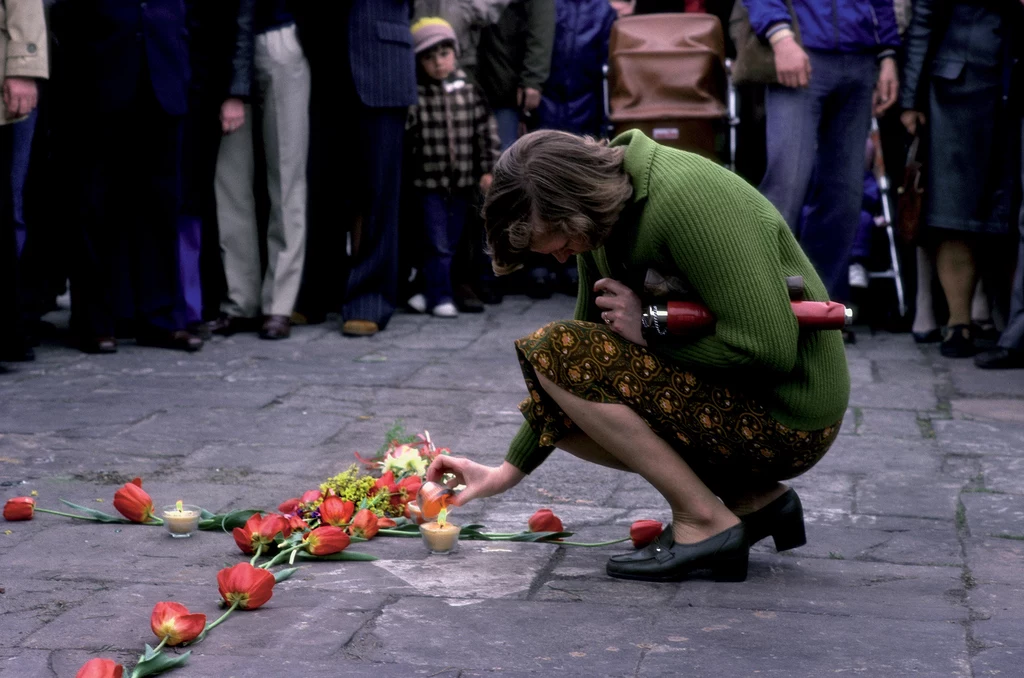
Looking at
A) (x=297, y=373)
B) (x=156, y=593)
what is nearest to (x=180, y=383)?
(x=297, y=373)

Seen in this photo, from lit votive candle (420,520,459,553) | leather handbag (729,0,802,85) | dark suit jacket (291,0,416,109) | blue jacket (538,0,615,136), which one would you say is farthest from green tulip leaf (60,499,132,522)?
blue jacket (538,0,615,136)

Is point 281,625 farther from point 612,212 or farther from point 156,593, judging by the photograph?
point 612,212

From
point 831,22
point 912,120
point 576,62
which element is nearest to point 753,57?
point 831,22

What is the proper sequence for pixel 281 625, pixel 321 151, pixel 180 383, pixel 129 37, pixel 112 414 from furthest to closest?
1. pixel 321 151
2. pixel 129 37
3. pixel 180 383
4. pixel 112 414
5. pixel 281 625

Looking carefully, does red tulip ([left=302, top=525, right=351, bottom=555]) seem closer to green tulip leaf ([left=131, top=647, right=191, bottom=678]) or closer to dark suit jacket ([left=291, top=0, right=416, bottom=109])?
green tulip leaf ([left=131, top=647, right=191, bottom=678])

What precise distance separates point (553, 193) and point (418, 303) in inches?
185

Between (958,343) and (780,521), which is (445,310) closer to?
(958,343)

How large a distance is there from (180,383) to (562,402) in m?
2.77

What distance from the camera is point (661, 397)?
3.08 m

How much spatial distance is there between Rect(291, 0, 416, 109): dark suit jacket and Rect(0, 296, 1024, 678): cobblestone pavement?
147 cm

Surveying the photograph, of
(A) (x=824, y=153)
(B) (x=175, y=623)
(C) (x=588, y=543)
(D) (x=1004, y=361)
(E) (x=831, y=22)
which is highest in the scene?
(E) (x=831, y=22)

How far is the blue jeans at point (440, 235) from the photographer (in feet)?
24.0

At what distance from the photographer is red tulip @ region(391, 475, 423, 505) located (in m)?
3.39

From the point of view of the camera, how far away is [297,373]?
5734 millimetres
